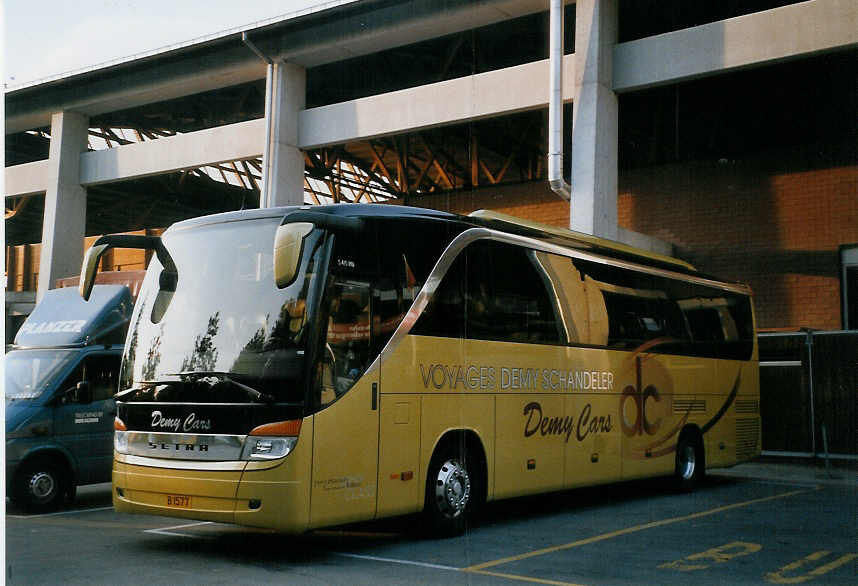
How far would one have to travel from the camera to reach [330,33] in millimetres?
18484

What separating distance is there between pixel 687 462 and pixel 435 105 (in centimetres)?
771

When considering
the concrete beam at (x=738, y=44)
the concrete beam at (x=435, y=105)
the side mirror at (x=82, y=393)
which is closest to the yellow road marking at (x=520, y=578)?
the side mirror at (x=82, y=393)

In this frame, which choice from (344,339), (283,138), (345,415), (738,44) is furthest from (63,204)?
(738,44)

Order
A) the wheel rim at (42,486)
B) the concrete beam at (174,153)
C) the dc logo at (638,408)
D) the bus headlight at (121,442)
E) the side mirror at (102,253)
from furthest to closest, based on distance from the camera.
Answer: the concrete beam at (174,153) → the dc logo at (638,408) → the wheel rim at (42,486) → the side mirror at (102,253) → the bus headlight at (121,442)


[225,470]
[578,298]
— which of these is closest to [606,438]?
[578,298]

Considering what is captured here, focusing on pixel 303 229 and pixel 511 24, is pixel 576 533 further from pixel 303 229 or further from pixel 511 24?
pixel 511 24

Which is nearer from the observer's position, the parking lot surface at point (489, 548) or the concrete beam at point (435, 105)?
the parking lot surface at point (489, 548)

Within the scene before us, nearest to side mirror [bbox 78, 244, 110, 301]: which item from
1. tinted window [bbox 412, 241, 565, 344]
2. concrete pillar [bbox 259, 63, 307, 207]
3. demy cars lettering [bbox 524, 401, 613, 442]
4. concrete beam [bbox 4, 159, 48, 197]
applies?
tinted window [bbox 412, 241, 565, 344]

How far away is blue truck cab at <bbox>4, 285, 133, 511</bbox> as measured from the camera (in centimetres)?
1140

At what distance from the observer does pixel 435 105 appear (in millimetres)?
17734

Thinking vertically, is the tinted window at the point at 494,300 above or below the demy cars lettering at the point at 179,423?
above

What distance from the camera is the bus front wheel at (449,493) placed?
9562mm

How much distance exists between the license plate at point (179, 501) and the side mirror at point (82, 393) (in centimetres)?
394

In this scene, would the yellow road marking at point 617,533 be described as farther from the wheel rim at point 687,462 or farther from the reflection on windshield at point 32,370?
the reflection on windshield at point 32,370
